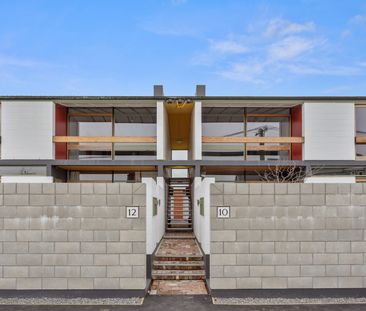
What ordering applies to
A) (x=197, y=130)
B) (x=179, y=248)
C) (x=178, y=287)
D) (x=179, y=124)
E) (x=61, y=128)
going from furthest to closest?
(x=179, y=124)
(x=61, y=128)
(x=197, y=130)
(x=179, y=248)
(x=178, y=287)

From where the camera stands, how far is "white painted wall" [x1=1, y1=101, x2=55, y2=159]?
13258 mm

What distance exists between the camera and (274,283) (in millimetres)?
6562

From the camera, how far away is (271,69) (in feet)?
Answer: 66.9

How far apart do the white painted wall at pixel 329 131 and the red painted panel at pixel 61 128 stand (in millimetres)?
10290

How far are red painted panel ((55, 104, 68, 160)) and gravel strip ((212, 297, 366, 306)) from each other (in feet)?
32.9

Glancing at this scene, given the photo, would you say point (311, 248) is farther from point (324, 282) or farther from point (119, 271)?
point (119, 271)

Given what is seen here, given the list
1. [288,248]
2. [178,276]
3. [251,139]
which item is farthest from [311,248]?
[251,139]

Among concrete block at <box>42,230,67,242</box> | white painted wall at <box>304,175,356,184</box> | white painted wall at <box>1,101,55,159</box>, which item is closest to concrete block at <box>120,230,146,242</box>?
concrete block at <box>42,230,67,242</box>

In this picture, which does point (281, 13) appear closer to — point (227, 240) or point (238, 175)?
point (238, 175)

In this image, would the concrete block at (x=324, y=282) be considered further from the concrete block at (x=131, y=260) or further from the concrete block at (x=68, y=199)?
the concrete block at (x=68, y=199)

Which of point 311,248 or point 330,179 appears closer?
point 311,248

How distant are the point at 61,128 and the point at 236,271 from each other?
35.1 ft

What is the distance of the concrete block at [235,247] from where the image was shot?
6.62 metres

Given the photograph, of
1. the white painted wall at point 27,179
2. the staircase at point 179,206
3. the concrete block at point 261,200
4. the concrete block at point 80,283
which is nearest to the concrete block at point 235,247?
the concrete block at point 261,200
